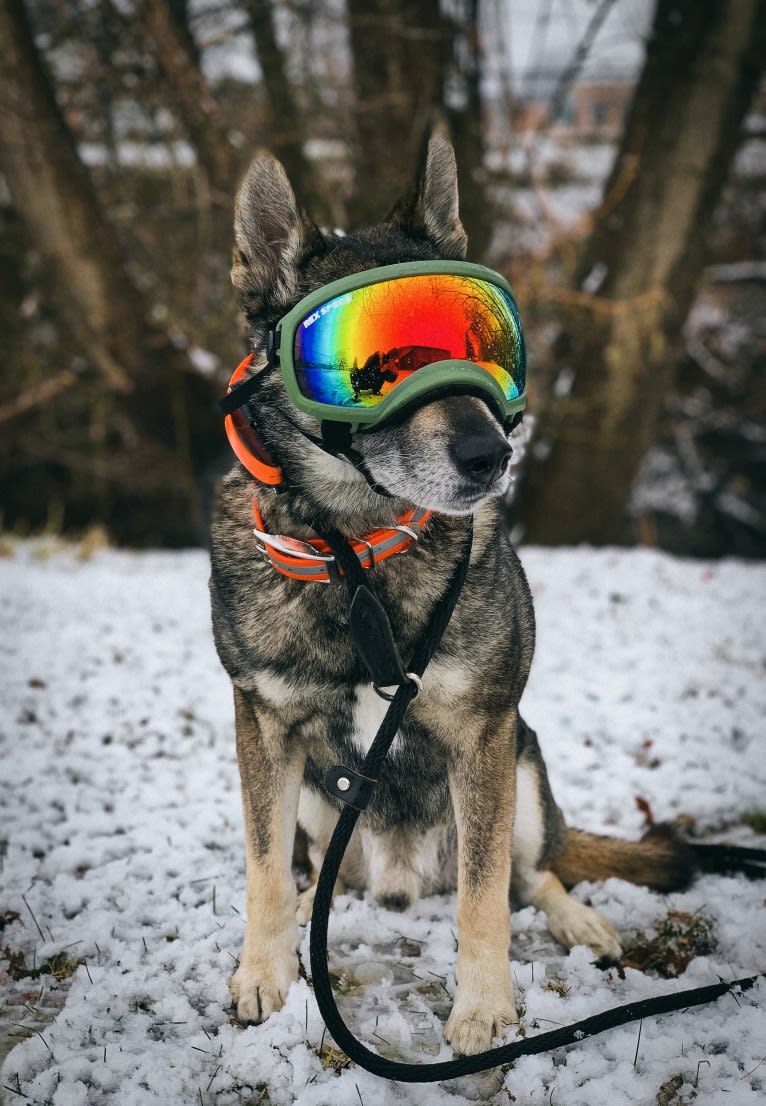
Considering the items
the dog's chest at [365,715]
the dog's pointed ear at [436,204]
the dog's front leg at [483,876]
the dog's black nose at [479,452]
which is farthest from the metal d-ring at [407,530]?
the dog's pointed ear at [436,204]

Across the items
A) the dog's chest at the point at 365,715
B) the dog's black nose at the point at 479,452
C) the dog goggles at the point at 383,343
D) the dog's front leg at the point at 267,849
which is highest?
the dog goggles at the point at 383,343

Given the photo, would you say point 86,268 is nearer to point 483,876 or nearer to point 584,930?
point 483,876

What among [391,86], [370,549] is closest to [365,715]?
[370,549]

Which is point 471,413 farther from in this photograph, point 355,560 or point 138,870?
point 138,870

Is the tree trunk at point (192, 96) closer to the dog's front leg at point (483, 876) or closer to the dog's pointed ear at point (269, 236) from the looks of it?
the dog's pointed ear at point (269, 236)

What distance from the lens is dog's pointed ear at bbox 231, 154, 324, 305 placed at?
1940 mm

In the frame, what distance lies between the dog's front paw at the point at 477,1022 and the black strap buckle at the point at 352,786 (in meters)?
0.70

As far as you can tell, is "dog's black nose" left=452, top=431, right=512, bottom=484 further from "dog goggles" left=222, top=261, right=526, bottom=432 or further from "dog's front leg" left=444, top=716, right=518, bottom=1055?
"dog's front leg" left=444, top=716, right=518, bottom=1055

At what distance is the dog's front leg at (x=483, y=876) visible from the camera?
6.93 feet

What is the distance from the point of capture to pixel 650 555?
684 centimetres

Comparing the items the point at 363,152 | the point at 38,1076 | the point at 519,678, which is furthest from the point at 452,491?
the point at 363,152

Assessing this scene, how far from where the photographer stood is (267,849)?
2.25m

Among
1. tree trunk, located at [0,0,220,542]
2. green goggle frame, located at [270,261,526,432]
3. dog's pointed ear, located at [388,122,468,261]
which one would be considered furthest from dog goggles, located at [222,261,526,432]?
tree trunk, located at [0,0,220,542]

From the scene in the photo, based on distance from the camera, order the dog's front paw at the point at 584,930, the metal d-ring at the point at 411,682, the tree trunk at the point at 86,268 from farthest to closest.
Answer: the tree trunk at the point at 86,268 < the dog's front paw at the point at 584,930 < the metal d-ring at the point at 411,682
